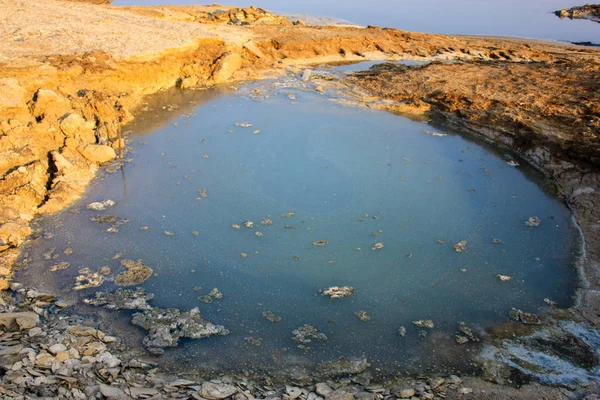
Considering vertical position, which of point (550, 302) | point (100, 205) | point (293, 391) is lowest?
point (293, 391)

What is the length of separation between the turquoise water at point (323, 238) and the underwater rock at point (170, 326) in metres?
0.12

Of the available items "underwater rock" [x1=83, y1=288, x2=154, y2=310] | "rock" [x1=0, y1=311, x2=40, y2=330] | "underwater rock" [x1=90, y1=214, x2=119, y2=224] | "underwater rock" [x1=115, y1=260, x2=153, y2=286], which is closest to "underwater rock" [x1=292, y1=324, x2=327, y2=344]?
"underwater rock" [x1=83, y1=288, x2=154, y2=310]

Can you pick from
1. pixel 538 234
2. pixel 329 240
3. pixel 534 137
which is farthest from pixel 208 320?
pixel 534 137

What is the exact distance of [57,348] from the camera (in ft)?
13.2

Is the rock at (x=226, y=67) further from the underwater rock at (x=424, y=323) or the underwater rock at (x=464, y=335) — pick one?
the underwater rock at (x=464, y=335)

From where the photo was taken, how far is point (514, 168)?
8.73m

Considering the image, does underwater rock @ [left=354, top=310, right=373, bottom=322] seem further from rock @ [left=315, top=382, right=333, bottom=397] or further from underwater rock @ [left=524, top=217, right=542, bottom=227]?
underwater rock @ [left=524, top=217, right=542, bottom=227]

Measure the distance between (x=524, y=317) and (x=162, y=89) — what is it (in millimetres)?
10375

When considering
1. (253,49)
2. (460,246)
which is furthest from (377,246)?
(253,49)

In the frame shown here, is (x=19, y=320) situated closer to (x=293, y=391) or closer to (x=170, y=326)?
(x=170, y=326)

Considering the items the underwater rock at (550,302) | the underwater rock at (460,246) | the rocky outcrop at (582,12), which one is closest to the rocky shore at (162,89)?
the underwater rock at (550,302)

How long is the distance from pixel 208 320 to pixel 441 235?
3716 millimetres

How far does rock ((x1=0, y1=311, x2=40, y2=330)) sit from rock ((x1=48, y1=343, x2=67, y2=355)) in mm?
505

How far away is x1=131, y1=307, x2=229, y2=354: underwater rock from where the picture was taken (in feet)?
14.8
